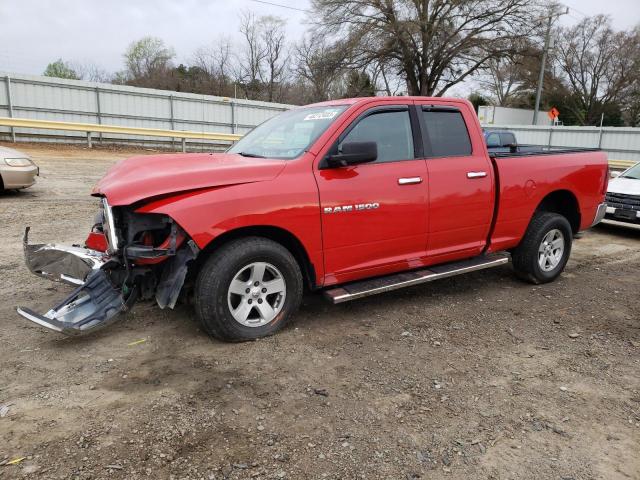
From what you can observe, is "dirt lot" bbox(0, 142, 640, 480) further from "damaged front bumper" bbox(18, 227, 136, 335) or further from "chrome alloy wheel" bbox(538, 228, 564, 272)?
"chrome alloy wheel" bbox(538, 228, 564, 272)

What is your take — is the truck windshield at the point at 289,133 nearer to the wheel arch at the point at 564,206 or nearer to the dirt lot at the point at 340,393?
the dirt lot at the point at 340,393

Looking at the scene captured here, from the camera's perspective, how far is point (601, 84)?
50.2m

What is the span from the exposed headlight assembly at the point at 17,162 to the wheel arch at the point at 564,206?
8820 mm

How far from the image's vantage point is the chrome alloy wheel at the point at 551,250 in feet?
18.4

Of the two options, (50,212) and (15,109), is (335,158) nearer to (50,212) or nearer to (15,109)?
(50,212)

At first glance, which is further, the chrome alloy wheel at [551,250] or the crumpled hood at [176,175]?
the chrome alloy wheel at [551,250]

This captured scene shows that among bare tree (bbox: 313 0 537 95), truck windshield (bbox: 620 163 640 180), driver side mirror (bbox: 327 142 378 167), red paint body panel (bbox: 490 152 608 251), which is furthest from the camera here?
bare tree (bbox: 313 0 537 95)

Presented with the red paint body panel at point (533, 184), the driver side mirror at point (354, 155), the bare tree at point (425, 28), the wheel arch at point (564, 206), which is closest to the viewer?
the driver side mirror at point (354, 155)

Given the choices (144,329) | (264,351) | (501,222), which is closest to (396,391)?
(264,351)

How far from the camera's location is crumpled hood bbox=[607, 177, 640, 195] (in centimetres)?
884

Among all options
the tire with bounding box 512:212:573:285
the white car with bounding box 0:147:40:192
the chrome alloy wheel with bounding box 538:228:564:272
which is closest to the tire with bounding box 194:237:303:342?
the tire with bounding box 512:212:573:285

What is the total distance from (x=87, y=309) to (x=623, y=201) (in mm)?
8882

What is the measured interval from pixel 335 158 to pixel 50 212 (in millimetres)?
6493

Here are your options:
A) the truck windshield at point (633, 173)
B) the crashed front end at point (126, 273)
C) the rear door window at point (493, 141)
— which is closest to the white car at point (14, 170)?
the crashed front end at point (126, 273)
